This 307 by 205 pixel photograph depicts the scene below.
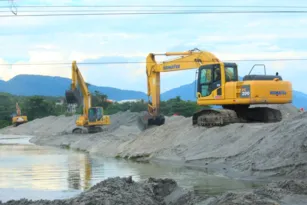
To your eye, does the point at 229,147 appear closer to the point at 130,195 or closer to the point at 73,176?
the point at 73,176

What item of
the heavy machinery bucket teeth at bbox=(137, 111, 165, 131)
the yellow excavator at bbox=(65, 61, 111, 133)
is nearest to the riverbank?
the heavy machinery bucket teeth at bbox=(137, 111, 165, 131)

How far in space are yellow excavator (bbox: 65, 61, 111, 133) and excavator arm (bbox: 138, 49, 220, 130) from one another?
8832mm

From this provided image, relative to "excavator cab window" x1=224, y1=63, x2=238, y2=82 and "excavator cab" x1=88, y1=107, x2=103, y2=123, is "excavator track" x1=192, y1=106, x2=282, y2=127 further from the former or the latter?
"excavator cab" x1=88, y1=107, x2=103, y2=123

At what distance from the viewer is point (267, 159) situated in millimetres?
14680

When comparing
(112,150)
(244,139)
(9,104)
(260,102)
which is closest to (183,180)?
(244,139)

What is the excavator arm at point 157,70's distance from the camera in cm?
2480

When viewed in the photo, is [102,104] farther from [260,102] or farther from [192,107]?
[260,102]

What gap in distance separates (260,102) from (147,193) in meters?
12.3

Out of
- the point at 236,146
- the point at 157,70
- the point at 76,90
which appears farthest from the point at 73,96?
the point at 236,146

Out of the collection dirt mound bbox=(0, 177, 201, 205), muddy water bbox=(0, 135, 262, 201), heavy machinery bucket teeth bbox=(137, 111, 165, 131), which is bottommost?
muddy water bbox=(0, 135, 262, 201)

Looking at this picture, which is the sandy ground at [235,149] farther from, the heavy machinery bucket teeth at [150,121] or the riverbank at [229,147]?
the heavy machinery bucket teeth at [150,121]

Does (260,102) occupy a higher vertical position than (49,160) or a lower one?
higher

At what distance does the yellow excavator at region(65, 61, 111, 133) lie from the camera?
34.5m

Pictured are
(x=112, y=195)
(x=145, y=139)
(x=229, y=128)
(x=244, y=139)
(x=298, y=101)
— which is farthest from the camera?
(x=298, y=101)
